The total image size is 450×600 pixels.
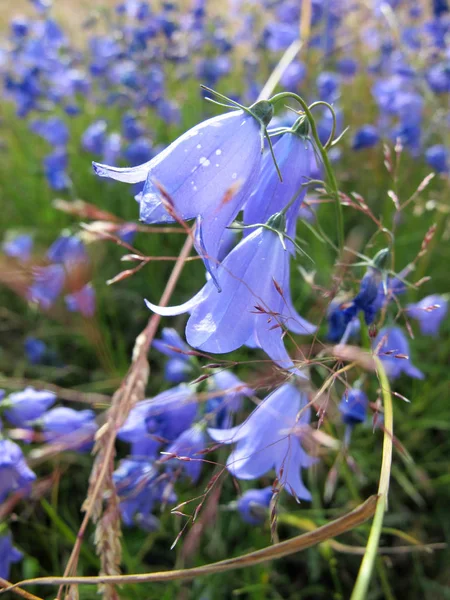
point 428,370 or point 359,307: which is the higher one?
point 359,307

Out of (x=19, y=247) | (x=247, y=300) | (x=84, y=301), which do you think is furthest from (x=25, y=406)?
(x=19, y=247)

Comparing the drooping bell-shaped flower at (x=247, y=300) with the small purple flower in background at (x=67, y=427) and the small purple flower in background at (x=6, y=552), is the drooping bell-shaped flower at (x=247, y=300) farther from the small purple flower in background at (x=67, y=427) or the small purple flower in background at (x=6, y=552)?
the small purple flower in background at (x=6, y=552)

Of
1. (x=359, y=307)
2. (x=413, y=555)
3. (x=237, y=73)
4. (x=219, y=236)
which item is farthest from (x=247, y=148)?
(x=237, y=73)

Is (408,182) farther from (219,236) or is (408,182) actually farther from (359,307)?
(219,236)

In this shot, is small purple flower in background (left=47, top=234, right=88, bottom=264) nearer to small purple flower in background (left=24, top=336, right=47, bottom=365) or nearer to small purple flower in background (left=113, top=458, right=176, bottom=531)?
small purple flower in background (left=24, top=336, right=47, bottom=365)

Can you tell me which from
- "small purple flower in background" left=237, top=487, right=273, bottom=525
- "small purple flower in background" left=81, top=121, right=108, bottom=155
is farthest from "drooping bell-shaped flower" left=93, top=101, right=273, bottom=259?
"small purple flower in background" left=81, top=121, right=108, bottom=155
